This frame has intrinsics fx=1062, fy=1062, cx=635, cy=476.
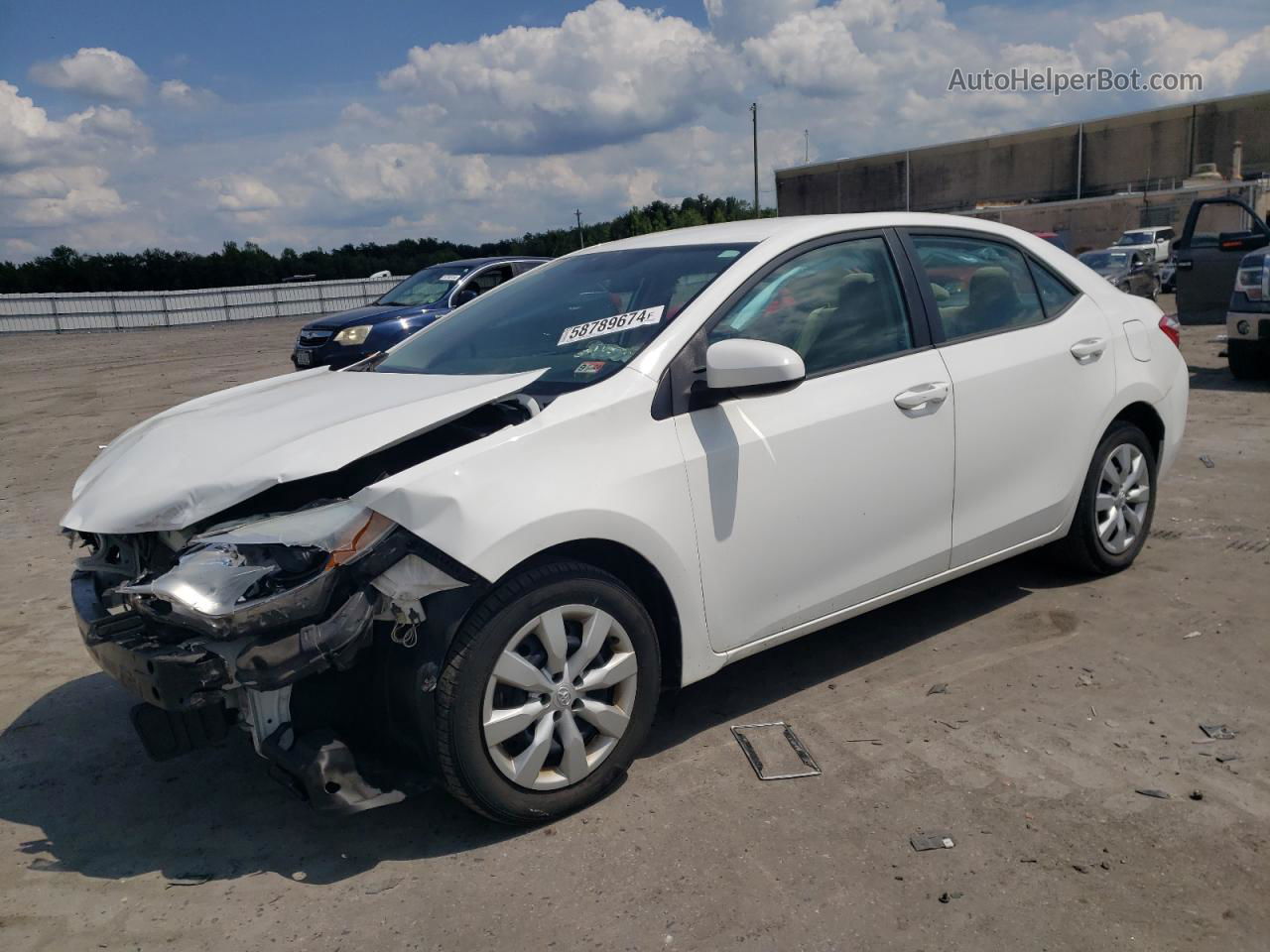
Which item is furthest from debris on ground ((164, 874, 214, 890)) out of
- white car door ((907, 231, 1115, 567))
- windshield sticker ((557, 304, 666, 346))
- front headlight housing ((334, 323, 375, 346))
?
front headlight housing ((334, 323, 375, 346))

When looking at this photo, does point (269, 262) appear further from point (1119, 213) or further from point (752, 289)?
point (752, 289)

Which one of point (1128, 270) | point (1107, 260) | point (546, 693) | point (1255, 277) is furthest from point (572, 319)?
point (1107, 260)

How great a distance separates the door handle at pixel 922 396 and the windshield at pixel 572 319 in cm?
80

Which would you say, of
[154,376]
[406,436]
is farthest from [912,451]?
[154,376]

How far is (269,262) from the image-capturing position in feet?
201

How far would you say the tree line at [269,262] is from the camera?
54.1 meters

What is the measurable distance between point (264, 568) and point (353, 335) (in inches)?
485

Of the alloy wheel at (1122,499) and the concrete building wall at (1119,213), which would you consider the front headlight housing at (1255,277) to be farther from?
the concrete building wall at (1119,213)

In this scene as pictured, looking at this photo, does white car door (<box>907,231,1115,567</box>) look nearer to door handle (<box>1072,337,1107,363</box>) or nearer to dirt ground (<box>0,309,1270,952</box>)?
door handle (<box>1072,337,1107,363</box>)

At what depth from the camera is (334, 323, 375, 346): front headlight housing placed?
47.8 feet

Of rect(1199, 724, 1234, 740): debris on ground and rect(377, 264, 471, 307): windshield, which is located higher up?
rect(377, 264, 471, 307): windshield

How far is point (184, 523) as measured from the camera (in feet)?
9.82

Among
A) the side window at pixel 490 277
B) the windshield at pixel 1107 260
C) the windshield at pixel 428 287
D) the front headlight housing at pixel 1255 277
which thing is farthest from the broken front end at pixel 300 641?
the windshield at pixel 1107 260

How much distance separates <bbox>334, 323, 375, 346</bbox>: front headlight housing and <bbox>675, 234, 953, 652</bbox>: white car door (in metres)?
11.5
